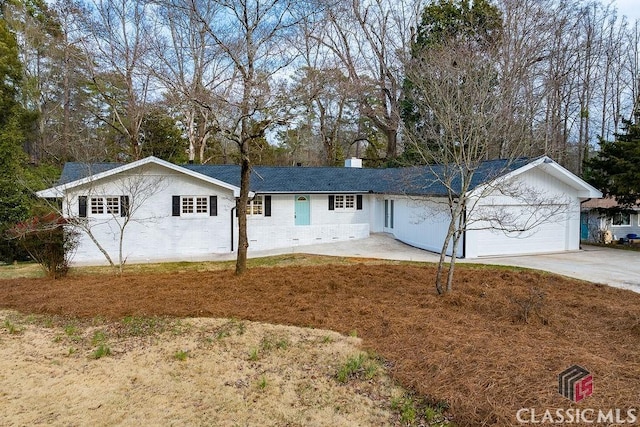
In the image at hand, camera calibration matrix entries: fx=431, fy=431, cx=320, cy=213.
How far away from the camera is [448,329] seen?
6340 millimetres

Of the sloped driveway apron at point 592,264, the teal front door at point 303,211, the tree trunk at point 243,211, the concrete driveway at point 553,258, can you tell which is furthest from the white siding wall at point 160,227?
the sloped driveway apron at point 592,264

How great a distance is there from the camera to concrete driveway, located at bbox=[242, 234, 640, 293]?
11.8m

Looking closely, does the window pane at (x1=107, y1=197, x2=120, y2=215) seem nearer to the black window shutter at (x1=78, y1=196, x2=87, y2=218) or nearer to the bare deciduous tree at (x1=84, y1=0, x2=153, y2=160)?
the black window shutter at (x1=78, y1=196, x2=87, y2=218)

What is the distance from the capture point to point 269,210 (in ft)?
62.7

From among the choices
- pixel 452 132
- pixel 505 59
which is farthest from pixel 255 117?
pixel 505 59

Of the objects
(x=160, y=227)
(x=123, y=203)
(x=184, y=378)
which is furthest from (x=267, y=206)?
(x=184, y=378)

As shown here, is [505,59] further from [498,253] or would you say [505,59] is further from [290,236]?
[290,236]

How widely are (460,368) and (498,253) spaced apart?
12.1 m

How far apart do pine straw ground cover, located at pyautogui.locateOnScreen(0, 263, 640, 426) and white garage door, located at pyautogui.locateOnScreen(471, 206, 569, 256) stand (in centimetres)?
367

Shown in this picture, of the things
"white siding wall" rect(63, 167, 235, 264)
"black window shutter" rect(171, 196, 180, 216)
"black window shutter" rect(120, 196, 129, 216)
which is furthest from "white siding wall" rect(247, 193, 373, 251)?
"black window shutter" rect(120, 196, 129, 216)

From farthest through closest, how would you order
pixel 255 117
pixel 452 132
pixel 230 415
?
1. pixel 255 117
2. pixel 452 132
3. pixel 230 415

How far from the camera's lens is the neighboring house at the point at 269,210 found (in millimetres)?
15188

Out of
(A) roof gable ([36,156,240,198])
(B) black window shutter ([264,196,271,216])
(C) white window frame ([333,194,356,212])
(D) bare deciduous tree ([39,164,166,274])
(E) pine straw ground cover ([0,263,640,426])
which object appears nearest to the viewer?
(E) pine straw ground cover ([0,263,640,426])

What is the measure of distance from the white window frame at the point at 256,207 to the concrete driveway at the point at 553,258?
2.48 meters
